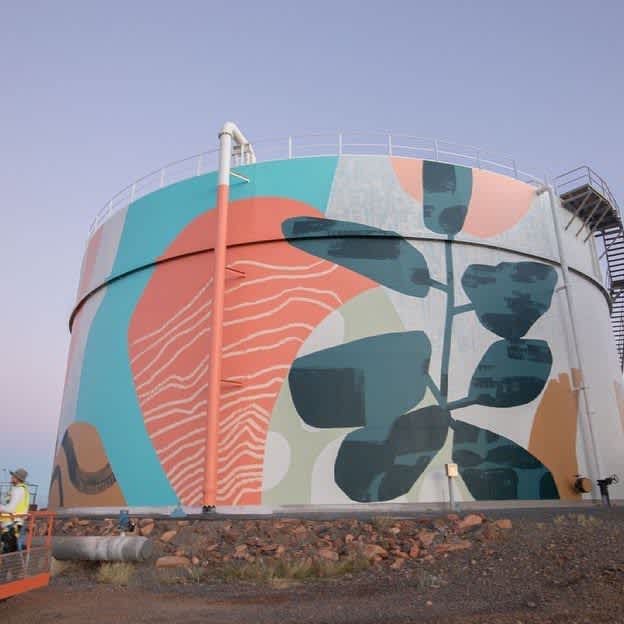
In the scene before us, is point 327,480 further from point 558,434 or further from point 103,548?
point 558,434

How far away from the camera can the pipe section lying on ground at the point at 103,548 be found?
34.5 ft

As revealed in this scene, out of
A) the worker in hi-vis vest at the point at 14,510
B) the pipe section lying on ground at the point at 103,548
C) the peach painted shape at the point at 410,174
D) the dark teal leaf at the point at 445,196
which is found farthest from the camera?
the peach painted shape at the point at 410,174

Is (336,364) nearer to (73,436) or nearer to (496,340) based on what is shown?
(496,340)

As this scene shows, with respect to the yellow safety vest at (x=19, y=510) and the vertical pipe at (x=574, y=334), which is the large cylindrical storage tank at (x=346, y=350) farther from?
the yellow safety vest at (x=19, y=510)

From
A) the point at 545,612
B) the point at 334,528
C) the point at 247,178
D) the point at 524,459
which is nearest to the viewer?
the point at 545,612

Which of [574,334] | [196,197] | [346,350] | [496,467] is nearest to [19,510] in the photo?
[346,350]

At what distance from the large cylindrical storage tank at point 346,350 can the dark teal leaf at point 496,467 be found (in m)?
0.05

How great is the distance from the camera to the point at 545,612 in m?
6.28

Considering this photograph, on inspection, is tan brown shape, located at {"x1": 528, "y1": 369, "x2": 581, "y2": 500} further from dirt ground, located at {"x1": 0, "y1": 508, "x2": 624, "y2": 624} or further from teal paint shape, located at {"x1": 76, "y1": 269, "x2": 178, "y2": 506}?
teal paint shape, located at {"x1": 76, "y1": 269, "x2": 178, "y2": 506}

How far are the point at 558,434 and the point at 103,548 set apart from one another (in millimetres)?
11905

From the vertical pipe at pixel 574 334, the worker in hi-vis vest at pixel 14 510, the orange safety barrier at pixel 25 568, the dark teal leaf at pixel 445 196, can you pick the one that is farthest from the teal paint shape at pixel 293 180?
the orange safety barrier at pixel 25 568

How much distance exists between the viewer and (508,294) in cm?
1688

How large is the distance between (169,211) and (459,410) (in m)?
10.3

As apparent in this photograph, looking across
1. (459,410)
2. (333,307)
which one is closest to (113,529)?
(333,307)
